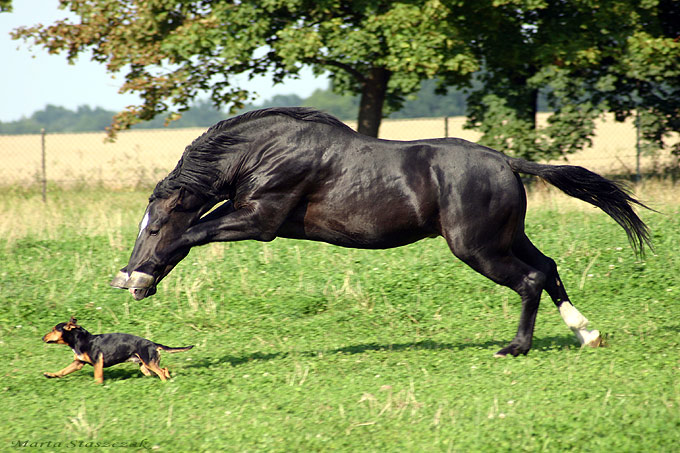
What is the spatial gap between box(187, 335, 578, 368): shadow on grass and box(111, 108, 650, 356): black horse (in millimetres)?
727

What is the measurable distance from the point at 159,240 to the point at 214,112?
380 ft

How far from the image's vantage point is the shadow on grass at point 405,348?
687cm

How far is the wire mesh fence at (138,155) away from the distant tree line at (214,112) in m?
1.72

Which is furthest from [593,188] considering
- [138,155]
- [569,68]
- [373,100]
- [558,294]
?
[138,155]

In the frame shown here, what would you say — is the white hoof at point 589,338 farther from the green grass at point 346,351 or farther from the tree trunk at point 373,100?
the tree trunk at point 373,100

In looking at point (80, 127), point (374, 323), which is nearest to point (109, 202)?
point (374, 323)

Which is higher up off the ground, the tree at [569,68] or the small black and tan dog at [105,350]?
the tree at [569,68]

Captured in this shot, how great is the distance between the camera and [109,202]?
1795 centimetres

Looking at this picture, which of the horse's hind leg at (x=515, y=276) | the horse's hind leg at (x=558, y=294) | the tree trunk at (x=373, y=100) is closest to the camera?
the horse's hind leg at (x=515, y=276)

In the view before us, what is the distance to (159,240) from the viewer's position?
6.21m

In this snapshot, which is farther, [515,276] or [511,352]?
[511,352]

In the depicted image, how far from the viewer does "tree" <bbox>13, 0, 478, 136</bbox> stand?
1476 centimetres

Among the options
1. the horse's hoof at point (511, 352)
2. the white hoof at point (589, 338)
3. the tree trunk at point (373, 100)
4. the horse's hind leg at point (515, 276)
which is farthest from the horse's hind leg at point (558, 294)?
the tree trunk at point (373, 100)

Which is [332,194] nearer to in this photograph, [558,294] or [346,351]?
[346,351]
